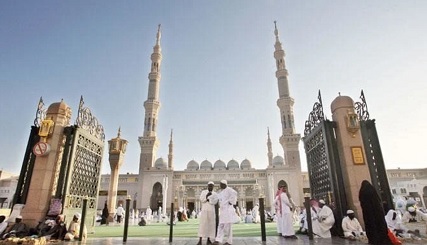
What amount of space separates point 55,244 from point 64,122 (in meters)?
4.23

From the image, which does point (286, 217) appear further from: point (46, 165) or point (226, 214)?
point (46, 165)

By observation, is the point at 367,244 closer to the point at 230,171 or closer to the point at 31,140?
the point at 31,140

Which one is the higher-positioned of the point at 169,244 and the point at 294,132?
the point at 294,132

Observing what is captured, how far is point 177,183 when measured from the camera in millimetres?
41688

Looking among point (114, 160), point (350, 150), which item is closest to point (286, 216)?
point (350, 150)

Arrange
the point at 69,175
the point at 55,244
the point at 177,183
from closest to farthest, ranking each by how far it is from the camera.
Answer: the point at 55,244, the point at 69,175, the point at 177,183

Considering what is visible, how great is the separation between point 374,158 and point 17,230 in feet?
34.6

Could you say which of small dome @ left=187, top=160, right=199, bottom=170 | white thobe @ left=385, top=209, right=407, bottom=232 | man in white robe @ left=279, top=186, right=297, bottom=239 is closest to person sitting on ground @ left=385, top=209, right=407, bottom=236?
white thobe @ left=385, top=209, right=407, bottom=232

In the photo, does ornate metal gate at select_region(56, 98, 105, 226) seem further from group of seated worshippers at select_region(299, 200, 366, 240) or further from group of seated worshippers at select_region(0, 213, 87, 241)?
group of seated worshippers at select_region(299, 200, 366, 240)

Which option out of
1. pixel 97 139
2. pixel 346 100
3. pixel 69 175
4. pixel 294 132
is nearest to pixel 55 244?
pixel 69 175

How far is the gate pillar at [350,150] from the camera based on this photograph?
777 cm

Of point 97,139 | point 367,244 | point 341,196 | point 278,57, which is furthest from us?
point 278,57

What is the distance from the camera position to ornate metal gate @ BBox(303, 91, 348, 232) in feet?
26.0

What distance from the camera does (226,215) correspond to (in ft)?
20.0
